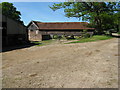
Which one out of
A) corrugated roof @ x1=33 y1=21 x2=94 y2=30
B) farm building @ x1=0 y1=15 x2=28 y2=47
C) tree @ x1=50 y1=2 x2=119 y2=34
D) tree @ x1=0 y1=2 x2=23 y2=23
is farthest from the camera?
tree @ x1=0 y1=2 x2=23 y2=23

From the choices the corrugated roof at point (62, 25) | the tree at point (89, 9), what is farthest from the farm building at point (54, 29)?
the tree at point (89, 9)

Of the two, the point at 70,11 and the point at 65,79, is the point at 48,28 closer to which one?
the point at 70,11

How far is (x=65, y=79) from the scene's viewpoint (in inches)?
181

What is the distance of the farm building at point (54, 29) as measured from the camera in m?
35.8

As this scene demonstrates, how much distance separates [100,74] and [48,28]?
115 ft

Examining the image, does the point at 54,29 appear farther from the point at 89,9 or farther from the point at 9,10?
the point at 9,10

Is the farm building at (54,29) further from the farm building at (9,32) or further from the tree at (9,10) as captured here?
the farm building at (9,32)

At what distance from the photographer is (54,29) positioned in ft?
125

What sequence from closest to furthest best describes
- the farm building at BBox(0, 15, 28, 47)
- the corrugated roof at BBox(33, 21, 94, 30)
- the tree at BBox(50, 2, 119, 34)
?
the farm building at BBox(0, 15, 28, 47) < the tree at BBox(50, 2, 119, 34) < the corrugated roof at BBox(33, 21, 94, 30)

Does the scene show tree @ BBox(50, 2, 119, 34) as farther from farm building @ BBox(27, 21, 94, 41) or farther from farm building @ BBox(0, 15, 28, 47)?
farm building @ BBox(0, 15, 28, 47)

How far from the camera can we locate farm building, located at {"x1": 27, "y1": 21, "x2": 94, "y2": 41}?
3581 centimetres

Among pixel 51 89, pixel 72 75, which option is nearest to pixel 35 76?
pixel 51 89

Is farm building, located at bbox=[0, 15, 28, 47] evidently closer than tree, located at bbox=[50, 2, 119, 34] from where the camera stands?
Yes

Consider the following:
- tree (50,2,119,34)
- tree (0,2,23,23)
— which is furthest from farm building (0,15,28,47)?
tree (0,2,23,23)
